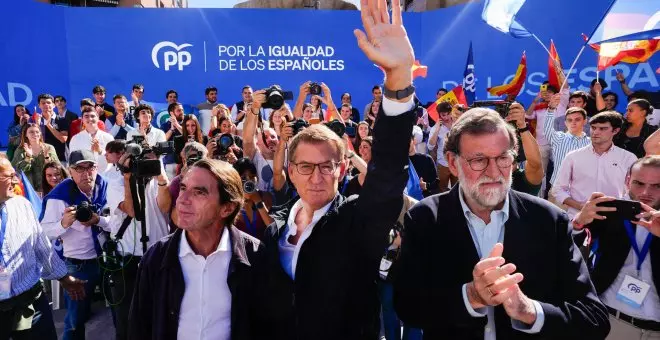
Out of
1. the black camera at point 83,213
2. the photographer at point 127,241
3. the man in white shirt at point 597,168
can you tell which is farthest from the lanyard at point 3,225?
the man in white shirt at point 597,168

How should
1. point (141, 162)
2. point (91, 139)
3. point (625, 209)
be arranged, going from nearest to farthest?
point (625, 209)
point (141, 162)
point (91, 139)

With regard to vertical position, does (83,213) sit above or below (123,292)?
above

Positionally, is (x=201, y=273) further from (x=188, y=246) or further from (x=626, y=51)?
(x=626, y=51)

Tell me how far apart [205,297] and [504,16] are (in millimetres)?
7742

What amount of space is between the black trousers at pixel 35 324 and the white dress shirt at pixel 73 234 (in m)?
0.71

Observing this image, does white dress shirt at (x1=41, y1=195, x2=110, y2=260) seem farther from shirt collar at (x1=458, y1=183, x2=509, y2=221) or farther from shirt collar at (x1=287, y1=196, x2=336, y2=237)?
shirt collar at (x1=458, y1=183, x2=509, y2=221)

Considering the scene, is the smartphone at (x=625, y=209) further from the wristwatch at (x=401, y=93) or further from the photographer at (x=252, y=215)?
the photographer at (x=252, y=215)

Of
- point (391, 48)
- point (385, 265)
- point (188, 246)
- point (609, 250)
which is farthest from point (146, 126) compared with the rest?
point (609, 250)

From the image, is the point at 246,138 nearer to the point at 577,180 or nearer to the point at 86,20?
the point at 577,180

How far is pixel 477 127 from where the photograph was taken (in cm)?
171

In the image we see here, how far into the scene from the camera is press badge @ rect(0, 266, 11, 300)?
2.56 metres

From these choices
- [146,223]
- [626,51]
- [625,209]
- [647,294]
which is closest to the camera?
[625,209]

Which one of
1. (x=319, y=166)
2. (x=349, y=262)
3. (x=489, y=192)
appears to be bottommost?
(x=349, y=262)

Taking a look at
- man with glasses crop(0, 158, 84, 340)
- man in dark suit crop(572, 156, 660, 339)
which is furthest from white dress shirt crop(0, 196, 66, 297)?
man in dark suit crop(572, 156, 660, 339)
